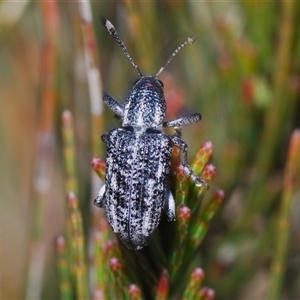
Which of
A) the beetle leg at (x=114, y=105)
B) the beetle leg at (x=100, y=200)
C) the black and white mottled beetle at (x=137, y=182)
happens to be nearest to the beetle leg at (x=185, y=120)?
the black and white mottled beetle at (x=137, y=182)

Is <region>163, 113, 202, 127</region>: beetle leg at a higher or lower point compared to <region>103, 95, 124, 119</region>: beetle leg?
lower

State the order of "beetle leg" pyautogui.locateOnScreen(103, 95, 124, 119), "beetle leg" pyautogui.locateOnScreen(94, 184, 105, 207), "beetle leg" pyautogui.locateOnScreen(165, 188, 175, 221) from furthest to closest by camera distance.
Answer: "beetle leg" pyautogui.locateOnScreen(103, 95, 124, 119)
"beetle leg" pyautogui.locateOnScreen(94, 184, 105, 207)
"beetle leg" pyautogui.locateOnScreen(165, 188, 175, 221)

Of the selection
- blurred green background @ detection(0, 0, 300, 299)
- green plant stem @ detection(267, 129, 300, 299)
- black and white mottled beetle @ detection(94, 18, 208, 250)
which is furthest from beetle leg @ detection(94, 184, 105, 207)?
green plant stem @ detection(267, 129, 300, 299)

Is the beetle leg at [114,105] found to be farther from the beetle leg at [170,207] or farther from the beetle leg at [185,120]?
the beetle leg at [170,207]

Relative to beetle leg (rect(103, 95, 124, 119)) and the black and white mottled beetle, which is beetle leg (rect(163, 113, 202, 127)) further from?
beetle leg (rect(103, 95, 124, 119))

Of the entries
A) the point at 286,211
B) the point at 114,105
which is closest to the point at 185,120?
the point at 114,105

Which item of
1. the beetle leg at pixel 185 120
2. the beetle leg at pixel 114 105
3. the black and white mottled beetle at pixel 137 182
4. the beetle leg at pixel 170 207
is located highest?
the beetle leg at pixel 114 105

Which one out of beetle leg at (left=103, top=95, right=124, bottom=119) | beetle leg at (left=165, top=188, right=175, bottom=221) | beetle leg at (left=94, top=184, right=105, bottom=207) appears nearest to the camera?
beetle leg at (left=165, top=188, right=175, bottom=221)

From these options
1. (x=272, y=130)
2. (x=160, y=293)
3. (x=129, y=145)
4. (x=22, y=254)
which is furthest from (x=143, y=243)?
(x=22, y=254)

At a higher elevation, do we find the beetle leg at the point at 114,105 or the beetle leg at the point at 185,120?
the beetle leg at the point at 114,105
